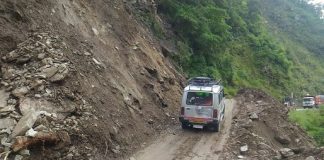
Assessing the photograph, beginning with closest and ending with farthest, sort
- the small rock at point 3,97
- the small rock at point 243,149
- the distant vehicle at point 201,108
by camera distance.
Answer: the small rock at point 3,97 → the small rock at point 243,149 → the distant vehicle at point 201,108

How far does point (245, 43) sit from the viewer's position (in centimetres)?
6956

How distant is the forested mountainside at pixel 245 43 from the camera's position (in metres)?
38.3

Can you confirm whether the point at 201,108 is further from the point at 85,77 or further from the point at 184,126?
the point at 85,77

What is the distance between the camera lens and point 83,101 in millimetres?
15531

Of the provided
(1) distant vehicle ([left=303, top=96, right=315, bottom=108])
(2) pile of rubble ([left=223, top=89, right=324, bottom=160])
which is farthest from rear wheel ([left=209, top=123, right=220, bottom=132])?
(1) distant vehicle ([left=303, top=96, right=315, bottom=108])

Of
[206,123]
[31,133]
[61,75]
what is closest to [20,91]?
[61,75]

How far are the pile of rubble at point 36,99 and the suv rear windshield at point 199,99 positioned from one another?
20.0 ft

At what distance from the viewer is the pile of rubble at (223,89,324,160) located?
1529 centimetres

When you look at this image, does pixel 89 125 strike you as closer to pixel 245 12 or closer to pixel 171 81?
pixel 171 81

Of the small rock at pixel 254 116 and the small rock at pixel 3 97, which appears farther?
the small rock at pixel 254 116

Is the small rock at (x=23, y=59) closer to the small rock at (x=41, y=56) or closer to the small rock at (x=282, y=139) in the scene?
the small rock at (x=41, y=56)

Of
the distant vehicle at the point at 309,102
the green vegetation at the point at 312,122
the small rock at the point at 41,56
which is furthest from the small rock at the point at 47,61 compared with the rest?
the distant vehicle at the point at 309,102

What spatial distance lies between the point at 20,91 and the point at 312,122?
32.5 meters

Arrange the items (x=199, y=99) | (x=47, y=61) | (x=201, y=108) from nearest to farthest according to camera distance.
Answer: (x=47, y=61) < (x=201, y=108) < (x=199, y=99)
